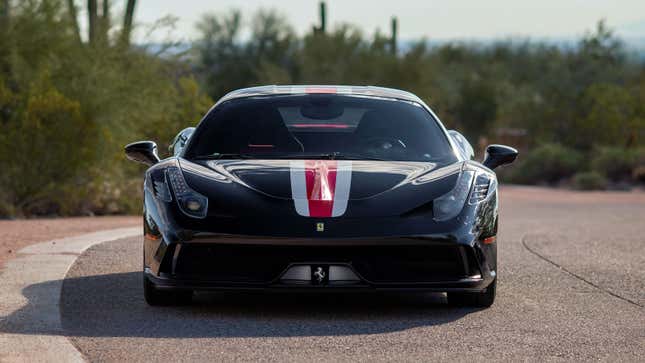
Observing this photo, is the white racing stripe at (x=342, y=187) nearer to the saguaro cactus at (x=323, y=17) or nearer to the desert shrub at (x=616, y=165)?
the desert shrub at (x=616, y=165)

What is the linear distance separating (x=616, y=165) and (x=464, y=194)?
29.8 meters

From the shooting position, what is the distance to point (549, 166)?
3931 cm

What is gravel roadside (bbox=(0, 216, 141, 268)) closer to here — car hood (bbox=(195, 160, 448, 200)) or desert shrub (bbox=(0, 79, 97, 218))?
desert shrub (bbox=(0, 79, 97, 218))

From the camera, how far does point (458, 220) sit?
7.66m

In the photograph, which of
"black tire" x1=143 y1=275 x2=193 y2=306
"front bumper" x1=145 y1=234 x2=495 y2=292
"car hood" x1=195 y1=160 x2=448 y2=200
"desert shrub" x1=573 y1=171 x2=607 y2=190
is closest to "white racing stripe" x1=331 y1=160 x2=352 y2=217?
"car hood" x1=195 y1=160 x2=448 y2=200

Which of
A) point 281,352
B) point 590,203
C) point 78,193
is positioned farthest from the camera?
point 590,203

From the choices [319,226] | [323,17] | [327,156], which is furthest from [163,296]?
[323,17]

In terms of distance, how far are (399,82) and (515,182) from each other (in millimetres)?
10240

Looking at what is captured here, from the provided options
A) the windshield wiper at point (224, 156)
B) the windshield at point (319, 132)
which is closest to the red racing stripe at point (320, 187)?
the windshield at point (319, 132)

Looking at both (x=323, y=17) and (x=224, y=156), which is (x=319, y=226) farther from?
(x=323, y=17)

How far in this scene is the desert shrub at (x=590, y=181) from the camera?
115 feet

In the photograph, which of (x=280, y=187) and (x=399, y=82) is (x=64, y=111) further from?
(x=399, y=82)

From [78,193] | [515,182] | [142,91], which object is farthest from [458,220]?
[515,182]

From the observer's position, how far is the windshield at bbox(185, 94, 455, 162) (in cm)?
863
